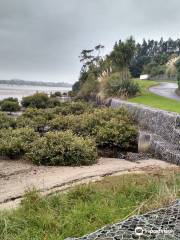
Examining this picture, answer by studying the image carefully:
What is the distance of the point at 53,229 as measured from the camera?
5594 mm

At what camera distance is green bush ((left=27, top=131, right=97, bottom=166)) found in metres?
11.5

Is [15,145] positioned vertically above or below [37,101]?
above

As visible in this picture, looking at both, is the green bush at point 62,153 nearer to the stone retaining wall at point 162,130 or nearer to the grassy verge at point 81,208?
the stone retaining wall at point 162,130

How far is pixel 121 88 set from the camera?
96.4ft

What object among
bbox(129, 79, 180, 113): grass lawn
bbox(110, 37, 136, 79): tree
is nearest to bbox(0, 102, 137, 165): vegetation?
bbox(129, 79, 180, 113): grass lawn

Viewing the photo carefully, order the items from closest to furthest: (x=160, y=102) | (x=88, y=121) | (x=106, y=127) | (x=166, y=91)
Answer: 1. (x=106, y=127)
2. (x=88, y=121)
3. (x=160, y=102)
4. (x=166, y=91)

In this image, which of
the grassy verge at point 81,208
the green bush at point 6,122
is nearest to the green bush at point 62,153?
the grassy verge at point 81,208

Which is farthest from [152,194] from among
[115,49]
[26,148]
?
[115,49]

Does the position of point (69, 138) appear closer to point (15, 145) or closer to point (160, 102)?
point (15, 145)

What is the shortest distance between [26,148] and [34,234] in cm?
733

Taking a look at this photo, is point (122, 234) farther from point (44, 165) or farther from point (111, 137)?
point (111, 137)

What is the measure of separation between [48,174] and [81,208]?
12.3ft

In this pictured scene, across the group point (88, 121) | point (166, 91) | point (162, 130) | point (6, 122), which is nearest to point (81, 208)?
point (162, 130)

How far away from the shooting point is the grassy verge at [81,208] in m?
5.52
